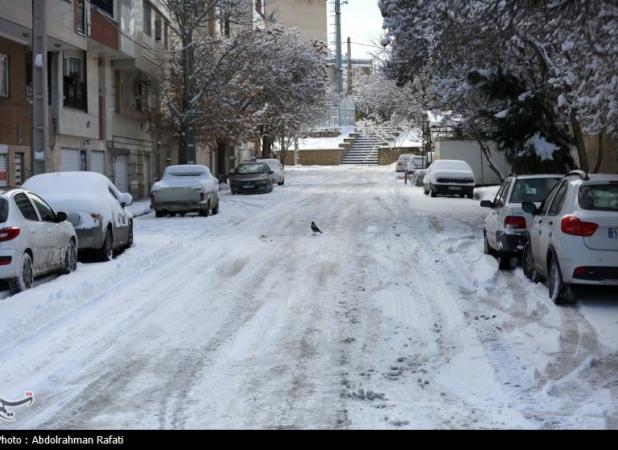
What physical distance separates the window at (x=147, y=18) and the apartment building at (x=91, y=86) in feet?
0.16

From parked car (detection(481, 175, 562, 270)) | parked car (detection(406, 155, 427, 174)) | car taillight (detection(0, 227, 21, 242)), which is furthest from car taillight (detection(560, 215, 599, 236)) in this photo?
parked car (detection(406, 155, 427, 174))

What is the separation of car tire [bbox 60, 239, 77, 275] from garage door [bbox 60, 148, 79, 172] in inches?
581

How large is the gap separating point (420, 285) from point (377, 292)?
0.88 m

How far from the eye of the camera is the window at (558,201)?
1083 centimetres

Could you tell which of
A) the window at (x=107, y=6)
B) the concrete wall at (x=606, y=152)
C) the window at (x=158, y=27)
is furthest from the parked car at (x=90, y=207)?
the window at (x=158, y=27)

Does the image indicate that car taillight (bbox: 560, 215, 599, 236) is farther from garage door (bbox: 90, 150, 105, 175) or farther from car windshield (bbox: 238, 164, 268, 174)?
car windshield (bbox: 238, 164, 268, 174)

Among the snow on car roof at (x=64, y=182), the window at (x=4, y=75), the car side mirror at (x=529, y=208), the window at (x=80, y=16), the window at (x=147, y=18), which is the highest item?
the window at (x=147, y=18)

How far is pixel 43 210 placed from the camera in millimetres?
12633

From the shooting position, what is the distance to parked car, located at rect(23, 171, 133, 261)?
14469mm

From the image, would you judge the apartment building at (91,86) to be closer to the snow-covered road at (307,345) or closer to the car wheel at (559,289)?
the snow-covered road at (307,345)

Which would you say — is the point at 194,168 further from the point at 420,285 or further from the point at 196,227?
the point at 420,285

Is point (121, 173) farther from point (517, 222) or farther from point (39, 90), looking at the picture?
point (517, 222)

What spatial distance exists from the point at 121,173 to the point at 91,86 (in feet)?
18.0

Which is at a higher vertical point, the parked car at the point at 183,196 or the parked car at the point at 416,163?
the parked car at the point at 416,163
